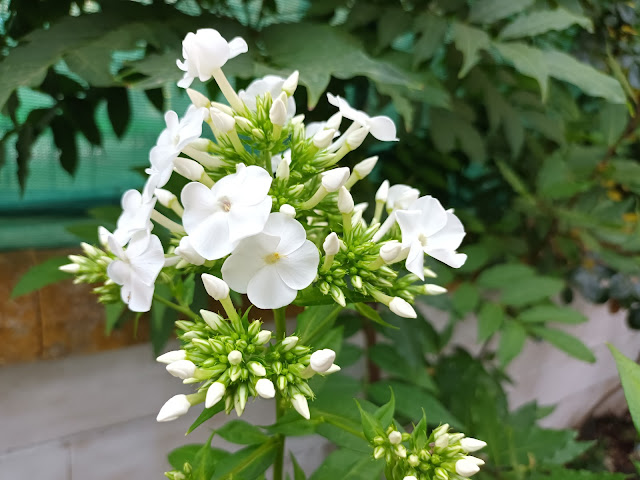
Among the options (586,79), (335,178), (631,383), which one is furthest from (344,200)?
(586,79)

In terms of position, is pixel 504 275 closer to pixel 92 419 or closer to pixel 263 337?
pixel 263 337

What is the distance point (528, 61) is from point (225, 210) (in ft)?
1.37

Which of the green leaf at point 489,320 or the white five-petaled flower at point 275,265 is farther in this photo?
the green leaf at point 489,320

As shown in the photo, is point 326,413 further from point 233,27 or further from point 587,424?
point 587,424

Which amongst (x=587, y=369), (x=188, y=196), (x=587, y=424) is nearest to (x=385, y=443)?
(x=188, y=196)

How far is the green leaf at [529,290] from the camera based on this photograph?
0.73m

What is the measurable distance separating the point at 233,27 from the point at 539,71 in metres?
0.36

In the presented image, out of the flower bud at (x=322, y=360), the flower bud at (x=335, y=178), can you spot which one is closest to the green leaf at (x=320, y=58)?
the flower bud at (x=335, y=178)

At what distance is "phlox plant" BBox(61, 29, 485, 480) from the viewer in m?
0.32

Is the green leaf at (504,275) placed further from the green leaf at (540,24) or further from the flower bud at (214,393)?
the flower bud at (214,393)

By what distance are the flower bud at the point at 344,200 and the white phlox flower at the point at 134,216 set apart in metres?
0.14

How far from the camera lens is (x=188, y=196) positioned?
0.31 meters

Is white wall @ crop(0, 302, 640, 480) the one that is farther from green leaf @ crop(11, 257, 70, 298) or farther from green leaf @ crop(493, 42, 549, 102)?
green leaf @ crop(493, 42, 549, 102)

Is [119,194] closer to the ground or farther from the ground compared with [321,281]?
closer to the ground
